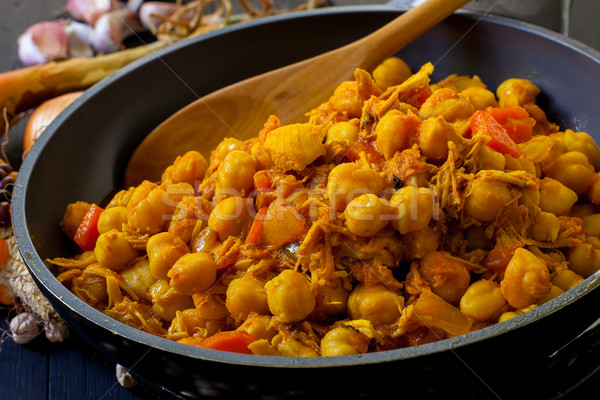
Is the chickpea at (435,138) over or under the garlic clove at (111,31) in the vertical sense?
over

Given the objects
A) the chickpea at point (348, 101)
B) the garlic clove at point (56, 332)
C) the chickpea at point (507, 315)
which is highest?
the chickpea at point (348, 101)

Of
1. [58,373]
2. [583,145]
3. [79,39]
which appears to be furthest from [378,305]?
[79,39]

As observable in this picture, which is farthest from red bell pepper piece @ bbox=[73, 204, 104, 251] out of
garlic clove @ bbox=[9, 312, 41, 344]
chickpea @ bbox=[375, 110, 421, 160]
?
chickpea @ bbox=[375, 110, 421, 160]

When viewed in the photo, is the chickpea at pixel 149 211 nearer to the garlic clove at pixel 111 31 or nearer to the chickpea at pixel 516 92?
the chickpea at pixel 516 92

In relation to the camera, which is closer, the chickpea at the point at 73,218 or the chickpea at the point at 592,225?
the chickpea at the point at 592,225

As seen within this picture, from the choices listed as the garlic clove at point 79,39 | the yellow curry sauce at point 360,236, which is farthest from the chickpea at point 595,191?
the garlic clove at point 79,39

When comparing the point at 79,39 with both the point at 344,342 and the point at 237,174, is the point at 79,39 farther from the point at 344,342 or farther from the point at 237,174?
the point at 344,342

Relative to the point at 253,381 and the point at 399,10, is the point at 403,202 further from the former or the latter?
the point at 399,10
